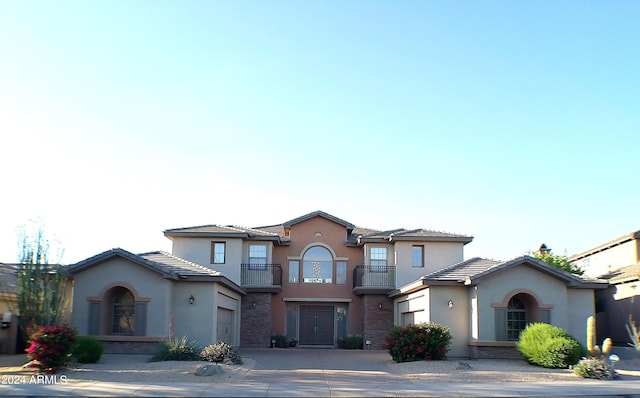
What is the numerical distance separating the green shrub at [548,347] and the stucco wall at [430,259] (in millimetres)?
10865

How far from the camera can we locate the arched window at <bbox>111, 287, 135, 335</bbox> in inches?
990

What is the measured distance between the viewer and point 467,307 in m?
26.0

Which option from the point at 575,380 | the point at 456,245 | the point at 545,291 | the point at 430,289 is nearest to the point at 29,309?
the point at 430,289

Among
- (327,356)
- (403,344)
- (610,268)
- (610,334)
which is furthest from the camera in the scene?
(610,268)

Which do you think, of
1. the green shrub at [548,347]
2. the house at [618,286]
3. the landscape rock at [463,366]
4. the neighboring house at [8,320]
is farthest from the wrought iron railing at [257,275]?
the house at [618,286]

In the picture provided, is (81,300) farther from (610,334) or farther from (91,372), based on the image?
(610,334)

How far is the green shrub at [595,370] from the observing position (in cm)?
1883

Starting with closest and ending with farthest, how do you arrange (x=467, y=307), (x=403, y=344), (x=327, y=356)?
1. (x=403, y=344)
2. (x=467, y=307)
3. (x=327, y=356)

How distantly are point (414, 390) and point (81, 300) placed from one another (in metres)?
14.0

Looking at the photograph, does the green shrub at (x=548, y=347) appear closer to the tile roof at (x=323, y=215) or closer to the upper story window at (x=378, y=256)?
the upper story window at (x=378, y=256)

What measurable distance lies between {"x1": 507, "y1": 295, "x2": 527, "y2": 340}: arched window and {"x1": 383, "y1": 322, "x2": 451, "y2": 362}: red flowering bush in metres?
2.94

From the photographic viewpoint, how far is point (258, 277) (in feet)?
113

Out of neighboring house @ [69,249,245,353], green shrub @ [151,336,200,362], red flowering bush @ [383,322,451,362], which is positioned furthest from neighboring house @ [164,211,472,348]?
green shrub @ [151,336,200,362]

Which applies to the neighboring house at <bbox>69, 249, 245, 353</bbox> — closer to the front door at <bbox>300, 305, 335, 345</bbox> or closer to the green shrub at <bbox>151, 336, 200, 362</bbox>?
the green shrub at <bbox>151, 336, 200, 362</bbox>
